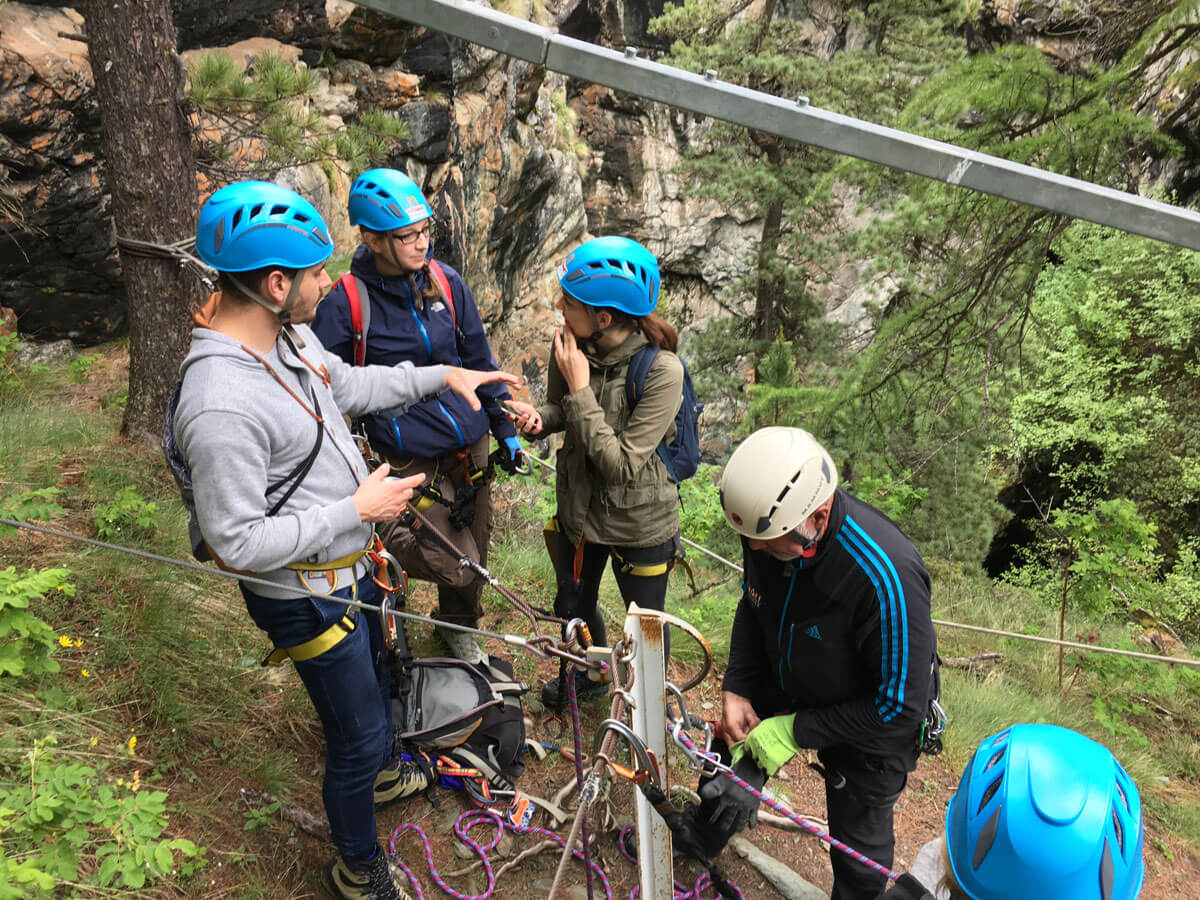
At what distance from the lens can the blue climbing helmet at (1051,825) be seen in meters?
1.17

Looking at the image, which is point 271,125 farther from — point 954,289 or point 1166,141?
point 1166,141

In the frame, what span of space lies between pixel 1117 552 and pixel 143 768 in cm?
584

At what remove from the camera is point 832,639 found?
6.83 ft

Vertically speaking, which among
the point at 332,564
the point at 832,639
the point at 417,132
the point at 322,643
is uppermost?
the point at 832,639

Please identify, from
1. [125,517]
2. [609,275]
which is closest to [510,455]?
[609,275]

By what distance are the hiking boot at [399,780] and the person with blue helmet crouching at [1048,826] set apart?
225 cm

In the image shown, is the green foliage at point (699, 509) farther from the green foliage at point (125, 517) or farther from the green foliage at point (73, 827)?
the green foliage at point (73, 827)

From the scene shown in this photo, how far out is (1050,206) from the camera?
2.18m

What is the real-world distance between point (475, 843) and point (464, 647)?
0.95 metres

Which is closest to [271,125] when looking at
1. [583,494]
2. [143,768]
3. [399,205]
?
[399,205]

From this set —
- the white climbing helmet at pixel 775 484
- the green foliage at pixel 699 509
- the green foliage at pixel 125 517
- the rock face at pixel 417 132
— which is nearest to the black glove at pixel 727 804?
the white climbing helmet at pixel 775 484

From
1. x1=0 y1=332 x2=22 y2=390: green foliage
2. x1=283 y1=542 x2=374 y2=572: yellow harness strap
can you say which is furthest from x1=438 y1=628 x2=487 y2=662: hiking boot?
x1=0 y1=332 x2=22 y2=390: green foliage

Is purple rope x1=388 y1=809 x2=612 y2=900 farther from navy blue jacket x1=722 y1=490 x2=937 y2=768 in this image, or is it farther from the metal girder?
the metal girder

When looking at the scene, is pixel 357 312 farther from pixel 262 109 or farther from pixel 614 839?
pixel 262 109
